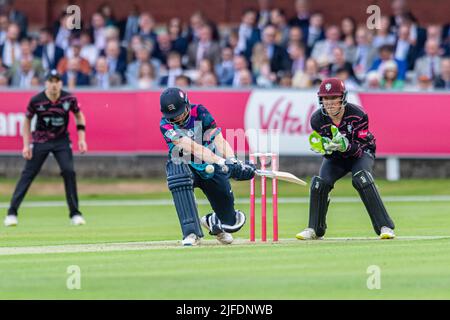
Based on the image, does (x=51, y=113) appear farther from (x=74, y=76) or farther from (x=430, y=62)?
(x=430, y=62)

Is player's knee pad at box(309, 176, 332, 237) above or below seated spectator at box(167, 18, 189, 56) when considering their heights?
below

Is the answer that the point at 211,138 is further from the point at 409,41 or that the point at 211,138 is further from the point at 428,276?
the point at 409,41

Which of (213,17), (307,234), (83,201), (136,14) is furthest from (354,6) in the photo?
(307,234)

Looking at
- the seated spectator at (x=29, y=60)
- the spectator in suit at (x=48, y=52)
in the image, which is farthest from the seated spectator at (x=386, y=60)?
the seated spectator at (x=29, y=60)

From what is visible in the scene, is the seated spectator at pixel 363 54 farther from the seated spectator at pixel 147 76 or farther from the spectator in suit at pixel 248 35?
the seated spectator at pixel 147 76

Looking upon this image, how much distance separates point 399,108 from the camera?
79.2 ft

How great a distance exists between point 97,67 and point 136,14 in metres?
2.67

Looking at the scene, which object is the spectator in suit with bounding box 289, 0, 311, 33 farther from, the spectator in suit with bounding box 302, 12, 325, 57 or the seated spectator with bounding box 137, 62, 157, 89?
the seated spectator with bounding box 137, 62, 157, 89

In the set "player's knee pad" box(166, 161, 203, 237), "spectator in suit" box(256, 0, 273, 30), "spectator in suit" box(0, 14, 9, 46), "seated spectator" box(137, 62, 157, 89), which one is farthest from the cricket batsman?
"spectator in suit" box(0, 14, 9, 46)

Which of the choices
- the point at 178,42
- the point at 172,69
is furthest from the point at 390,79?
the point at 178,42

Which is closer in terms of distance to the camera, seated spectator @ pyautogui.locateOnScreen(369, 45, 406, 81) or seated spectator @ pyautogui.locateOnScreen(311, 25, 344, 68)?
seated spectator @ pyautogui.locateOnScreen(369, 45, 406, 81)

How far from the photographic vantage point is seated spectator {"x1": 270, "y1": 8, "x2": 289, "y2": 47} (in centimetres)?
2642

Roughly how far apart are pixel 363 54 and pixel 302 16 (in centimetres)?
207

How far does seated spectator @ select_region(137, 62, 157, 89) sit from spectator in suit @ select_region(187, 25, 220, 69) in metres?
1.49
